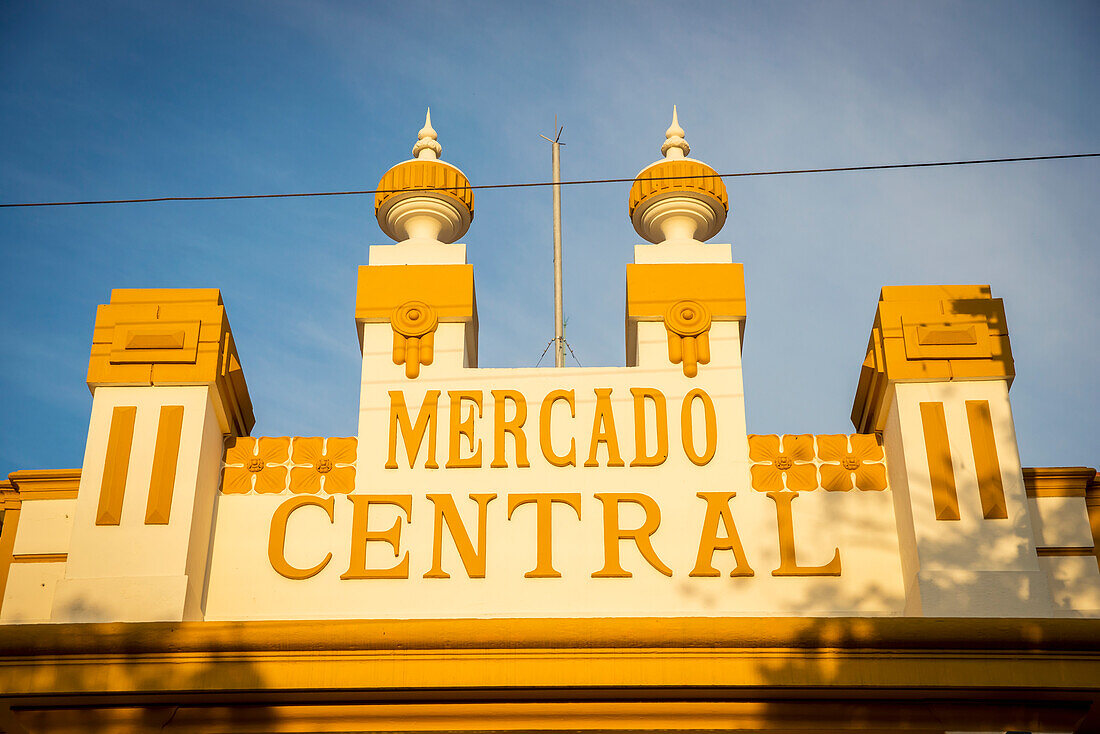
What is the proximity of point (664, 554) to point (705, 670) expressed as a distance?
141 cm

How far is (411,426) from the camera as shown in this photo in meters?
9.20

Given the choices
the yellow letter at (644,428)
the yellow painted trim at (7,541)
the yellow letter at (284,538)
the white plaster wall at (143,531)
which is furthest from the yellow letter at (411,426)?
the yellow painted trim at (7,541)

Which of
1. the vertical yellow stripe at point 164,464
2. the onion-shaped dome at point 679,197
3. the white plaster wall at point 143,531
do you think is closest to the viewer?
the white plaster wall at point 143,531

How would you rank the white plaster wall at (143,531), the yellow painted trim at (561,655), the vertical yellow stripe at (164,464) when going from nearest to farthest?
the yellow painted trim at (561,655) → the white plaster wall at (143,531) → the vertical yellow stripe at (164,464)

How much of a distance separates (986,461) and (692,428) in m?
2.04

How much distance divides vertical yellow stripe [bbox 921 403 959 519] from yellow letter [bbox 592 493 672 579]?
188 centimetres

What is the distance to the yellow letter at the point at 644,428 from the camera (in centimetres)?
902

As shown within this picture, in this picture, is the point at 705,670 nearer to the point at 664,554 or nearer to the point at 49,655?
the point at 664,554

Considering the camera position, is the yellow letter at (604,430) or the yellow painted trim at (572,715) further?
the yellow letter at (604,430)

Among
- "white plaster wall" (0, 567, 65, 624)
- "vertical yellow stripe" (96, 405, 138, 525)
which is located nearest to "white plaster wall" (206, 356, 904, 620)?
"vertical yellow stripe" (96, 405, 138, 525)

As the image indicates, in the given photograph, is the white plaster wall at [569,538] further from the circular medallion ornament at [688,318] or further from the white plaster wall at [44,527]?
the white plaster wall at [44,527]

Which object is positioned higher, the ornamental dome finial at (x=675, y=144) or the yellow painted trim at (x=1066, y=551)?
the ornamental dome finial at (x=675, y=144)

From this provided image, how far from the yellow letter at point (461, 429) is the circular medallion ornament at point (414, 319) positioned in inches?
22.0

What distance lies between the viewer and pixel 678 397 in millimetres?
9289
